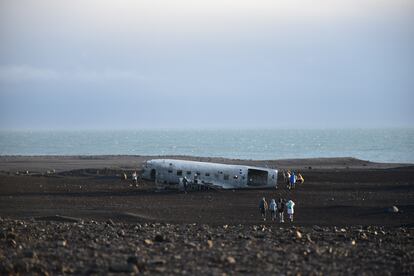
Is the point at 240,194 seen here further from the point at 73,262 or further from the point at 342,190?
the point at 73,262

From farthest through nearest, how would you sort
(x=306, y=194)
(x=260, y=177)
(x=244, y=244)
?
(x=260, y=177), (x=306, y=194), (x=244, y=244)

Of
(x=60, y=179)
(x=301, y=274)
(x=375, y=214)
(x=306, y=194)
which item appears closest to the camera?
Result: (x=301, y=274)

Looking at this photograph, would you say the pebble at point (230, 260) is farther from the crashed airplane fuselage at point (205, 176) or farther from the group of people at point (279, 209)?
the crashed airplane fuselage at point (205, 176)

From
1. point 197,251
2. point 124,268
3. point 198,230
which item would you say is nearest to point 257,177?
point 198,230

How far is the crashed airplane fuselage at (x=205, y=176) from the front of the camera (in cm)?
5397

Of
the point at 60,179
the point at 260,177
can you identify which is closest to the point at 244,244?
the point at 260,177

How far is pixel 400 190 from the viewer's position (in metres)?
53.7

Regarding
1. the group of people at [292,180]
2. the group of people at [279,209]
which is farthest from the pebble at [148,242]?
the group of people at [292,180]

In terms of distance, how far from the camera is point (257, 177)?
55438mm

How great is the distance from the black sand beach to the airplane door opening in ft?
4.66

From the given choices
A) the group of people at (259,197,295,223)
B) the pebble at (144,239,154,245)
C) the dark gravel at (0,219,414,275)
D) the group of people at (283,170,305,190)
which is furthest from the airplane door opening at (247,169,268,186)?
the pebble at (144,239,154,245)

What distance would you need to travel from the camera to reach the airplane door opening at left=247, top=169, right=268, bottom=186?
181ft

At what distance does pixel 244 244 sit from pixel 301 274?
5.09m

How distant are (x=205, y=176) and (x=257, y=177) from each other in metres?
3.97
